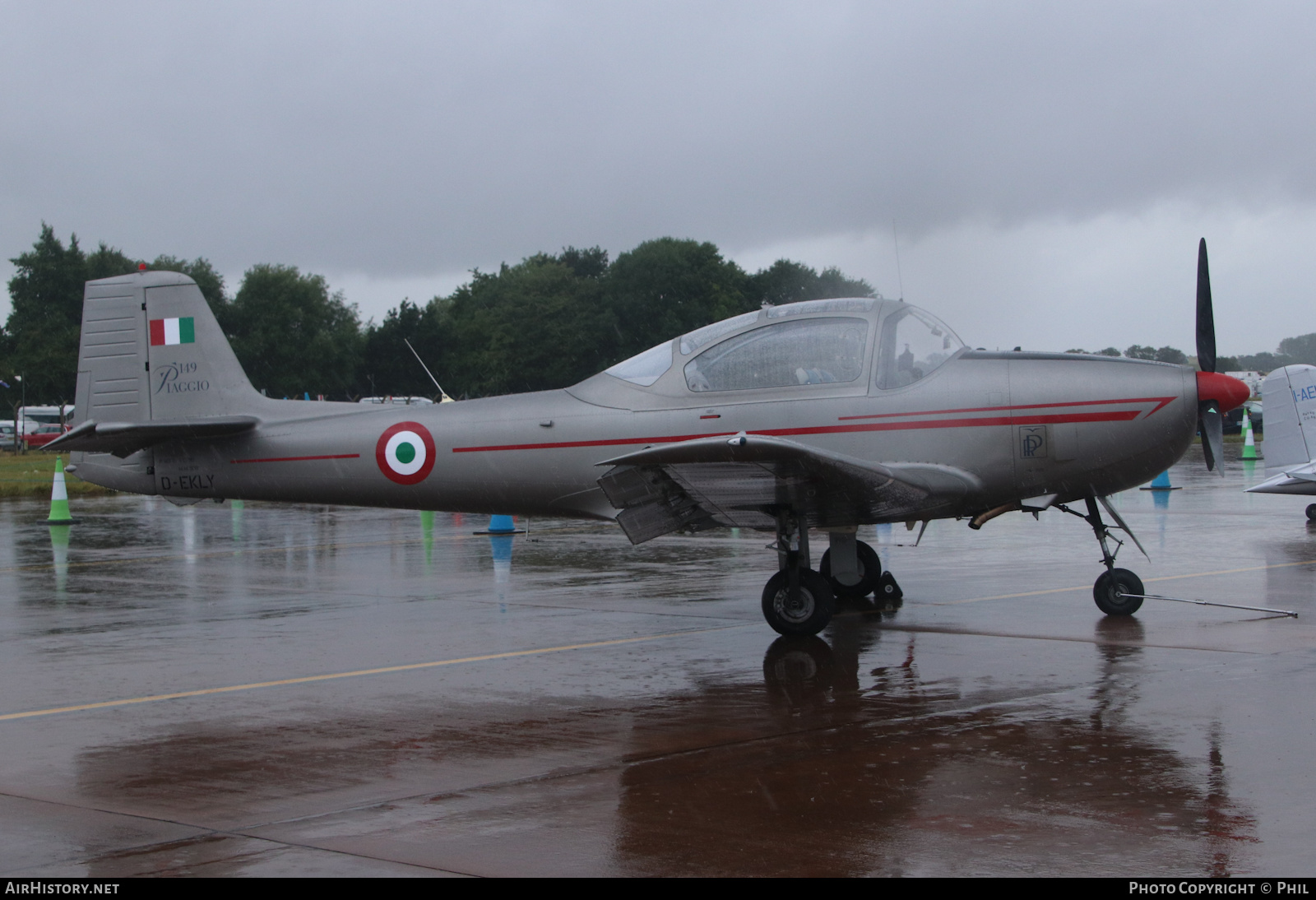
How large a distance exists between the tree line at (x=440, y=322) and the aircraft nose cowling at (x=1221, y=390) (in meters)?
67.0

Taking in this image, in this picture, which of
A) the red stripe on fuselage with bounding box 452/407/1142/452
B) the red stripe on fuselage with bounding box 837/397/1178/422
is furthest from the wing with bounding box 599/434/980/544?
the red stripe on fuselage with bounding box 837/397/1178/422

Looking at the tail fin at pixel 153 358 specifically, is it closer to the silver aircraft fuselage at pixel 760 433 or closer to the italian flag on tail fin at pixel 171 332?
the italian flag on tail fin at pixel 171 332

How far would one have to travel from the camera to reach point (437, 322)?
97938 mm

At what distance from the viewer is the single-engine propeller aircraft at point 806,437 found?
8875mm

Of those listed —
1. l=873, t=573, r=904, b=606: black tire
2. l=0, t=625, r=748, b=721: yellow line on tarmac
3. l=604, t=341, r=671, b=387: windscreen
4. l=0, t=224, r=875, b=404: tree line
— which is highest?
l=0, t=224, r=875, b=404: tree line

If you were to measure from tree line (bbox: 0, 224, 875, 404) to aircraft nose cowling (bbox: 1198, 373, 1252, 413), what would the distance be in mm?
66352

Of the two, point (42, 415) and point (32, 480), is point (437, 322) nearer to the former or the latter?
point (42, 415)

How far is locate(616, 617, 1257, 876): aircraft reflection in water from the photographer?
418cm

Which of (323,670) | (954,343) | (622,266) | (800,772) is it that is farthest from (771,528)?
(622,266)

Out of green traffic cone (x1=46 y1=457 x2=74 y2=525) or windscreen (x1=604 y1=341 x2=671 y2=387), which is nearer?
windscreen (x1=604 y1=341 x2=671 y2=387)

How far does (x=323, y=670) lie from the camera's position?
810cm

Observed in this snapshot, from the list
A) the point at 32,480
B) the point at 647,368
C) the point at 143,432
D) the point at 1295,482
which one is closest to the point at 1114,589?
the point at 647,368

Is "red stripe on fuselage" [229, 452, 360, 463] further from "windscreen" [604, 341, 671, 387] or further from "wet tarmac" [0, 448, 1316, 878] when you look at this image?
"windscreen" [604, 341, 671, 387]

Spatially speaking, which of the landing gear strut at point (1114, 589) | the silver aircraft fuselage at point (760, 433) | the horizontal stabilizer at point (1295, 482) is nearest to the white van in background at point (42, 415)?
the silver aircraft fuselage at point (760, 433)
